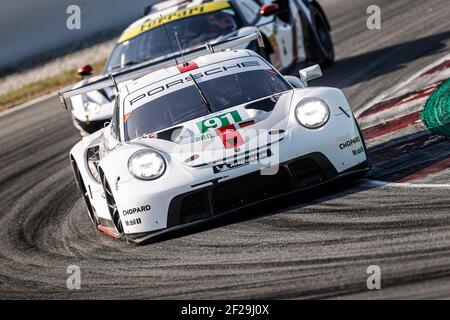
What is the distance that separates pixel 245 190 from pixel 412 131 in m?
2.43

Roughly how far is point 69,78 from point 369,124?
988 centimetres

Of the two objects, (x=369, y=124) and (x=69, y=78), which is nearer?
(x=369, y=124)

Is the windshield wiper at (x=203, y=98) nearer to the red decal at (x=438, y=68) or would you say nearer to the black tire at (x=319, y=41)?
the red decal at (x=438, y=68)

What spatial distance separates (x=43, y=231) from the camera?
853 centimetres

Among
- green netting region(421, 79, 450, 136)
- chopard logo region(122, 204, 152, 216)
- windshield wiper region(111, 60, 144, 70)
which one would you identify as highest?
chopard logo region(122, 204, 152, 216)

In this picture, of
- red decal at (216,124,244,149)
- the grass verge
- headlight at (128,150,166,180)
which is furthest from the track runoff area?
the grass verge

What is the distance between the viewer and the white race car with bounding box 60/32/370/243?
6.66 metres

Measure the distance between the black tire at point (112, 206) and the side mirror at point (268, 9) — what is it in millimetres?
5161

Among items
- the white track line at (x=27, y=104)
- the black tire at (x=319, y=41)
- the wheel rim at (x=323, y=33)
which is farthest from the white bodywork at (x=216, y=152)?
the white track line at (x=27, y=104)

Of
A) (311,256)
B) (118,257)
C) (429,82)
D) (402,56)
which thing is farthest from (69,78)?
(311,256)

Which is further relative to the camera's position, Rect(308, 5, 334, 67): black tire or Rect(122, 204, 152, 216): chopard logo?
Rect(308, 5, 334, 67): black tire

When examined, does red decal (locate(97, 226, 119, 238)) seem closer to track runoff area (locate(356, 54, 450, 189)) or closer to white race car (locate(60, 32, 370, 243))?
white race car (locate(60, 32, 370, 243))

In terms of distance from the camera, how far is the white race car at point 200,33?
451 inches
